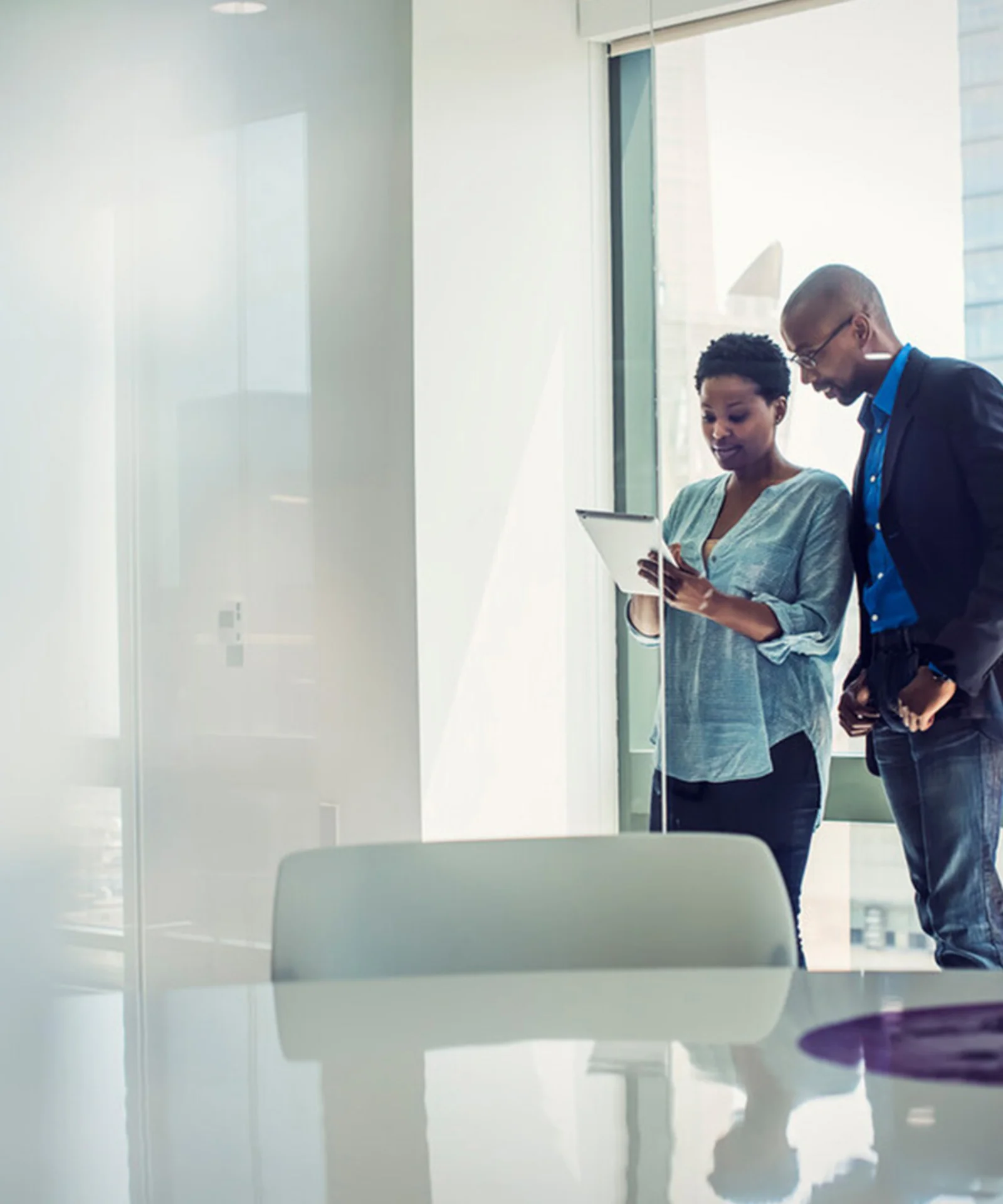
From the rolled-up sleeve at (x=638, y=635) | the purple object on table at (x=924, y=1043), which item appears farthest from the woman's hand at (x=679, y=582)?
the purple object on table at (x=924, y=1043)

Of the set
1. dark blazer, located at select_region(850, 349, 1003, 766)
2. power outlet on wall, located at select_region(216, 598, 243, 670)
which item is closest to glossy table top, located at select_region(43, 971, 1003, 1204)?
power outlet on wall, located at select_region(216, 598, 243, 670)

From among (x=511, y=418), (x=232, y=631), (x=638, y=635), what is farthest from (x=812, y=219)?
(x=232, y=631)

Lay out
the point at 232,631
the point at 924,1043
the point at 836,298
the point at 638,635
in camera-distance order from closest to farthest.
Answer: the point at 924,1043 < the point at 232,631 < the point at 836,298 < the point at 638,635

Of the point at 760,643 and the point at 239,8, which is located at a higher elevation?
the point at 239,8

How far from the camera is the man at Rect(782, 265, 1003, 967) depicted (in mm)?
3730

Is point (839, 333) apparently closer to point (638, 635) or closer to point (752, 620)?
point (752, 620)

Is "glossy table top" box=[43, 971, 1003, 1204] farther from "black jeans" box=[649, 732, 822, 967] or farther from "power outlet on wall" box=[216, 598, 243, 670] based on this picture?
"black jeans" box=[649, 732, 822, 967]

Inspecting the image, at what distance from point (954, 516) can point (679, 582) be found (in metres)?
0.84

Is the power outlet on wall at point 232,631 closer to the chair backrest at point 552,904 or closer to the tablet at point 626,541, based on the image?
the tablet at point 626,541

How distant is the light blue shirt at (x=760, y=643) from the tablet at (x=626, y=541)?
0.05m

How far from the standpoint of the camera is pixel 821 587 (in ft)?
13.1

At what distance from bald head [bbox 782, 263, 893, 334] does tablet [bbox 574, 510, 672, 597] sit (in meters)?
0.69

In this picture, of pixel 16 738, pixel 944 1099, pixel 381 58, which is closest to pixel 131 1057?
pixel 944 1099

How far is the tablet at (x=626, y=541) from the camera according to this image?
14.1 ft
